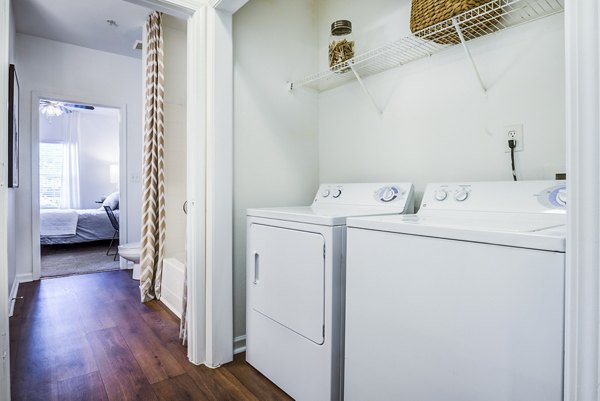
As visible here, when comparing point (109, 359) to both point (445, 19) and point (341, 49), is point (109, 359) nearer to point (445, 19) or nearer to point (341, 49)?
point (341, 49)

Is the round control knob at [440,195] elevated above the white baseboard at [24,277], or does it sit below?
above

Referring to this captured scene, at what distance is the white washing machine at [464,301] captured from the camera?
796 mm

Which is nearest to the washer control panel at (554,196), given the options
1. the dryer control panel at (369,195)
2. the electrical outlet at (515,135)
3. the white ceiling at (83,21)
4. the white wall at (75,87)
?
the electrical outlet at (515,135)

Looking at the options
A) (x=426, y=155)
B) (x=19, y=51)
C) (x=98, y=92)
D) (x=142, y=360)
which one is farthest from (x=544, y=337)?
(x=19, y=51)

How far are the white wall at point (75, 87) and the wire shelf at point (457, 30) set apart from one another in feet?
10.1

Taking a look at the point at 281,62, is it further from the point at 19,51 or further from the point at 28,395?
the point at 19,51

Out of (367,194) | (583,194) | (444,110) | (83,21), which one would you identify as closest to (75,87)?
(83,21)

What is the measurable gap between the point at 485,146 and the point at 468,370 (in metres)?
0.98

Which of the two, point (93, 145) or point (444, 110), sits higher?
point (93, 145)

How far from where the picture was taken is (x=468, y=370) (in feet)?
3.02

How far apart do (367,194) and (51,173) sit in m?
7.48

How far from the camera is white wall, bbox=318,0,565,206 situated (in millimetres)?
1325

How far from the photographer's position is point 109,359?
1847mm

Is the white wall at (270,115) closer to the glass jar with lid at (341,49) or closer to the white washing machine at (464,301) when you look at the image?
the glass jar with lid at (341,49)
